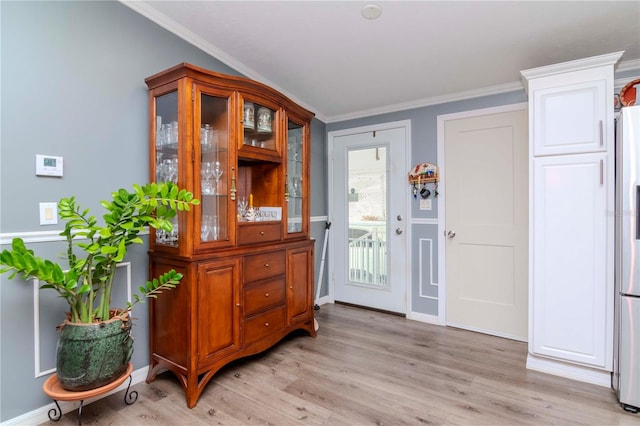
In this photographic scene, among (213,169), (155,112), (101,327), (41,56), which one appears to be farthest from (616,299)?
(41,56)

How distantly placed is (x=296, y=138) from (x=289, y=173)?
344mm

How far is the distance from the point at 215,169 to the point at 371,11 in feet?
4.69

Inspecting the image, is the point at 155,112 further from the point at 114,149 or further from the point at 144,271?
the point at 144,271

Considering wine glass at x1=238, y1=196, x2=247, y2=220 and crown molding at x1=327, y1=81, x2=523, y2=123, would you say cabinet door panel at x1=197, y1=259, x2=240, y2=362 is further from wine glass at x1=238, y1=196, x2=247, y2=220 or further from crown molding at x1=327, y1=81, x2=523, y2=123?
crown molding at x1=327, y1=81, x2=523, y2=123

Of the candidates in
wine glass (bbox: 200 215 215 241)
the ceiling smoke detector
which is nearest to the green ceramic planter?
wine glass (bbox: 200 215 215 241)

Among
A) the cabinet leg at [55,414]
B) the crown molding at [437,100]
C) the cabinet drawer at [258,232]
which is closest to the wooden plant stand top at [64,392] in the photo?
the cabinet leg at [55,414]

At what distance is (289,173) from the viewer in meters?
2.78

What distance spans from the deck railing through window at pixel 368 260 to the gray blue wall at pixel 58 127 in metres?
2.40

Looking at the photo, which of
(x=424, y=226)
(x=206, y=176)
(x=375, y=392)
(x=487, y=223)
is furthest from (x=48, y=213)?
(x=487, y=223)

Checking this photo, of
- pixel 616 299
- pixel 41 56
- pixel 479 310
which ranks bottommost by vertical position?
pixel 479 310

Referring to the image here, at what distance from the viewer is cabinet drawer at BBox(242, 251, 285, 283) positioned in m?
2.28

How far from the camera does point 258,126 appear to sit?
2.44 m

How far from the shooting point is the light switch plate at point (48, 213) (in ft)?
5.58

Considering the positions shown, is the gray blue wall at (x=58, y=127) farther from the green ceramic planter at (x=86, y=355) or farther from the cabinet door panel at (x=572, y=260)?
the cabinet door panel at (x=572, y=260)
